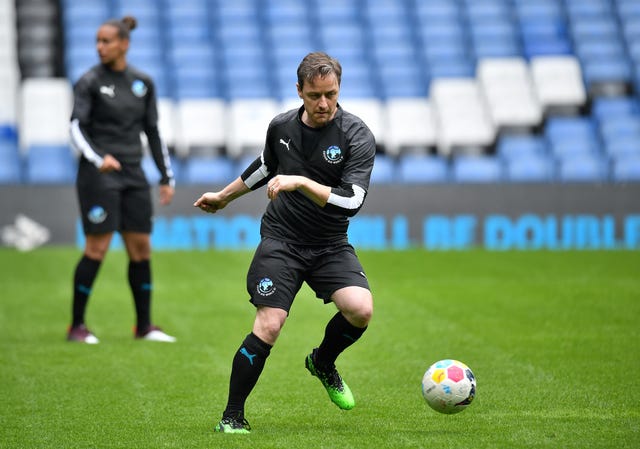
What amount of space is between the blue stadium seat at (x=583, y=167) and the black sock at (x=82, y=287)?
11.4 metres

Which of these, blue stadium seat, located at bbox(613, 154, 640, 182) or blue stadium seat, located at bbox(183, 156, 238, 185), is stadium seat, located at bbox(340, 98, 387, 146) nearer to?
blue stadium seat, located at bbox(183, 156, 238, 185)

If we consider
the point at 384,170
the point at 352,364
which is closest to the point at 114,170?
the point at 352,364

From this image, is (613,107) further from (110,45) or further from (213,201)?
(213,201)

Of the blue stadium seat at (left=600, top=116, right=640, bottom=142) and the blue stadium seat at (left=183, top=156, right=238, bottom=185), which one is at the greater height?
the blue stadium seat at (left=600, top=116, right=640, bottom=142)

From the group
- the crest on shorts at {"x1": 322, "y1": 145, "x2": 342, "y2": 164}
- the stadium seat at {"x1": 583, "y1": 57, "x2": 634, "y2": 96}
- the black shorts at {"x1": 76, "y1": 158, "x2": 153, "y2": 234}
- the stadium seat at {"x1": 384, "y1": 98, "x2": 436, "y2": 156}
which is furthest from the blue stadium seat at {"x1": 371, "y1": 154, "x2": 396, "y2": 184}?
the crest on shorts at {"x1": 322, "y1": 145, "x2": 342, "y2": 164}

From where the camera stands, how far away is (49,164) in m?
20.1

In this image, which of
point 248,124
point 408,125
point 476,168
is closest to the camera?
point 476,168

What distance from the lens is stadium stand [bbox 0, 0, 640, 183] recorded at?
20.9 m

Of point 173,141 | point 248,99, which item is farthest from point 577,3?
point 173,141

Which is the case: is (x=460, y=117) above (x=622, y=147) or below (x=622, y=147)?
above

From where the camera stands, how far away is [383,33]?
24.2 meters

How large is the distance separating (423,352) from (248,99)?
14.1 meters

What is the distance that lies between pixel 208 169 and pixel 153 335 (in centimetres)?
1106

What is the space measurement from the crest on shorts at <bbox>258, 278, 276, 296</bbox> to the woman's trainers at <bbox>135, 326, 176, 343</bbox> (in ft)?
11.6
